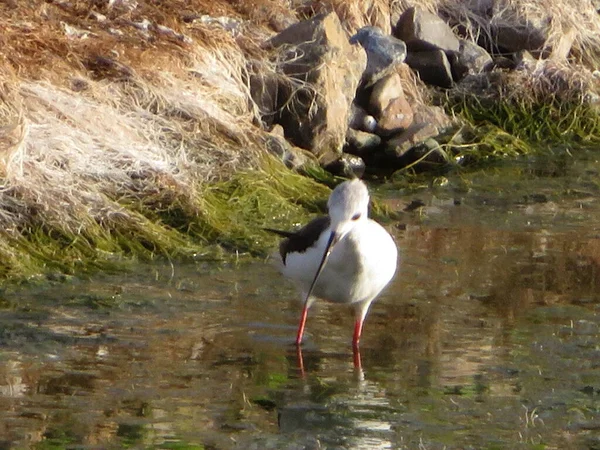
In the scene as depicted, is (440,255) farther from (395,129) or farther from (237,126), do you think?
(395,129)

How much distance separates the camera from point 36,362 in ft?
19.1

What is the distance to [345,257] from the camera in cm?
627

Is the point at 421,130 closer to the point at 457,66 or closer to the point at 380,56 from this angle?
the point at 380,56

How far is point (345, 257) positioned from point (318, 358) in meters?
0.46

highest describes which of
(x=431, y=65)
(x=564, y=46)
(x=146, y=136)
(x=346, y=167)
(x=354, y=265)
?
(x=354, y=265)

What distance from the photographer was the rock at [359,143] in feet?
33.0

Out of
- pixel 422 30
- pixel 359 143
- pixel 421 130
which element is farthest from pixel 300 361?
pixel 422 30

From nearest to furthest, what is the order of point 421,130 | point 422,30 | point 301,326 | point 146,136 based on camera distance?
point 301,326 → point 146,136 → point 421,130 → point 422,30

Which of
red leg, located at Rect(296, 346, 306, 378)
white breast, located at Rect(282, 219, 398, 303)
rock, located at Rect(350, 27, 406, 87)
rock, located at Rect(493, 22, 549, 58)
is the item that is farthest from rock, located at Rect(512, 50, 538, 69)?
red leg, located at Rect(296, 346, 306, 378)

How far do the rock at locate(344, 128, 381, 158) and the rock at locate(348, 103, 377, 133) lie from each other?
0.11 m

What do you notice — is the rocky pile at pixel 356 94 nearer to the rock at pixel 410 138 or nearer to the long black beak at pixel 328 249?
the rock at pixel 410 138

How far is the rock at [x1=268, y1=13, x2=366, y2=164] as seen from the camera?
9.65 meters

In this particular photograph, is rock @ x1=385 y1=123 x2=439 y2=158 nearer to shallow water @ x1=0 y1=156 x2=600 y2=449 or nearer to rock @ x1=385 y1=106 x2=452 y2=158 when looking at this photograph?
rock @ x1=385 y1=106 x2=452 y2=158

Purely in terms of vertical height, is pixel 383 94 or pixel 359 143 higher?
pixel 383 94
